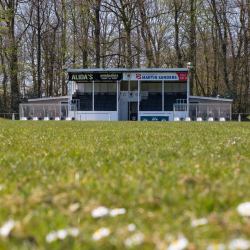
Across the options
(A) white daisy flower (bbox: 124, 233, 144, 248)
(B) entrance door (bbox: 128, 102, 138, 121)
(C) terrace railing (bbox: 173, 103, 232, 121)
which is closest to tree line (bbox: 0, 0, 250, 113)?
(B) entrance door (bbox: 128, 102, 138, 121)

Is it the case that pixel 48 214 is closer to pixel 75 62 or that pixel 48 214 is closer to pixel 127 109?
pixel 127 109

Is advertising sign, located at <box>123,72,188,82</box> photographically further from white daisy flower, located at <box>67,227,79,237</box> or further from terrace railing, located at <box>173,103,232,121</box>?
white daisy flower, located at <box>67,227,79,237</box>

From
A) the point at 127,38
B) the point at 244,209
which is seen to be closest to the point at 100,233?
the point at 244,209

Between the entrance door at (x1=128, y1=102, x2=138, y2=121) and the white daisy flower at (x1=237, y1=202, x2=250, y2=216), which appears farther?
the entrance door at (x1=128, y1=102, x2=138, y2=121)

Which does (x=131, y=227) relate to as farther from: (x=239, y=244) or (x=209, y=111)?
(x=209, y=111)

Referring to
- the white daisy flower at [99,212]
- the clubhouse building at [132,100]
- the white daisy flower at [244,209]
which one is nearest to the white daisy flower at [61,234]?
the white daisy flower at [99,212]

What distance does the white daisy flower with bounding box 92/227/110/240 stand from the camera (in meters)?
1.27

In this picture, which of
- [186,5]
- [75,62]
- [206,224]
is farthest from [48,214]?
[75,62]

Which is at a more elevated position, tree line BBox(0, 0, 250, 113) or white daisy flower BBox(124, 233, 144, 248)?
tree line BBox(0, 0, 250, 113)

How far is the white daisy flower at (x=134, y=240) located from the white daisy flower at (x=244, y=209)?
1.89ft

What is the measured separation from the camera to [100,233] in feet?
4.26

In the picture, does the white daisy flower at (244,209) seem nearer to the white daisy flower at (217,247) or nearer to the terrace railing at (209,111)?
the white daisy flower at (217,247)

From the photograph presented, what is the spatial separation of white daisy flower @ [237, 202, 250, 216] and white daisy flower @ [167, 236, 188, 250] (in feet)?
1.46

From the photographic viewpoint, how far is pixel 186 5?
35.2 meters
